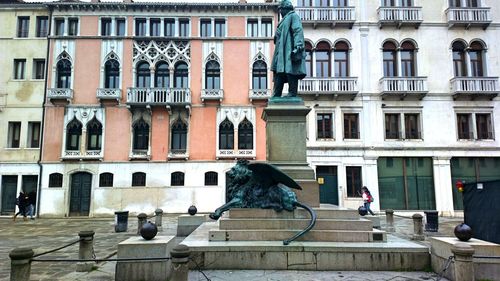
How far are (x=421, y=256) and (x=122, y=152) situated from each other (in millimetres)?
22815

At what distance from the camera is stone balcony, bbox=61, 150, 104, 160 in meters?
25.4

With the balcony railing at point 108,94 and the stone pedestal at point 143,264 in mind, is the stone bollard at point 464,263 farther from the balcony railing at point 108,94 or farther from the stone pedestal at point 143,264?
the balcony railing at point 108,94

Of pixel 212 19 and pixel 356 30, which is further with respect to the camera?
pixel 212 19

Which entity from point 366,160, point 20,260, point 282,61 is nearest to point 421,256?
point 282,61

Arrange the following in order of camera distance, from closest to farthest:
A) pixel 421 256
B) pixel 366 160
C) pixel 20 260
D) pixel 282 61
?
pixel 20 260 → pixel 421 256 → pixel 282 61 → pixel 366 160

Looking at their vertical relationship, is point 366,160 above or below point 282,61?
below

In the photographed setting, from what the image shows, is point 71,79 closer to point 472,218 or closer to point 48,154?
point 48,154

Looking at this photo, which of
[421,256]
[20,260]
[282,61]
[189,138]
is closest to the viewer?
[20,260]

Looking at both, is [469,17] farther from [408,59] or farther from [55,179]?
[55,179]

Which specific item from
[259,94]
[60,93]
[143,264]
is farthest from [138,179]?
[143,264]

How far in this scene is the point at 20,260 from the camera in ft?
18.7

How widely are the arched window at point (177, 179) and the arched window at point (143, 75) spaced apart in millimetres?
7491

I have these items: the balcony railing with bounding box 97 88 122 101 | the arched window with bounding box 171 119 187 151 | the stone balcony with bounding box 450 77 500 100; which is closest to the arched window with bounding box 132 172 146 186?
the arched window with bounding box 171 119 187 151

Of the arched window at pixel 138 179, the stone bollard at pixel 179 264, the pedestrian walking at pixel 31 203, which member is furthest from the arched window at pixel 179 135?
the stone bollard at pixel 179 264
